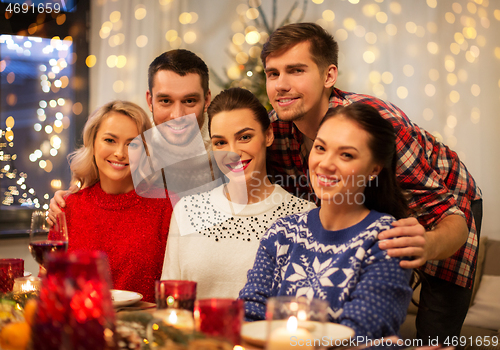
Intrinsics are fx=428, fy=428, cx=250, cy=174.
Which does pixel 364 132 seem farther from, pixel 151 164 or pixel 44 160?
pixel 44 160

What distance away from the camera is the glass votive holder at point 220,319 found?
25.9 inches

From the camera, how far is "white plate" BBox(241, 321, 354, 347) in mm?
663

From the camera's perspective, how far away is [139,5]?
3.85 metres

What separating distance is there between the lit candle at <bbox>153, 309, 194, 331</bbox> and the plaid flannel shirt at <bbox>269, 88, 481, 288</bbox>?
1118 millimetres

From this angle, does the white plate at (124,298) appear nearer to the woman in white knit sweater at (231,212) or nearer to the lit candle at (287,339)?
the woman in white knit sweater at (231,212)

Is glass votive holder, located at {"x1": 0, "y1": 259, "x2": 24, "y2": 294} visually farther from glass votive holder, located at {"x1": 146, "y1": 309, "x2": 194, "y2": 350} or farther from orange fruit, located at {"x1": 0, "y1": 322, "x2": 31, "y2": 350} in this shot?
glass votive holder, located at {"x1": 146, "y1": 309, "x2": 194, "y2": 350}

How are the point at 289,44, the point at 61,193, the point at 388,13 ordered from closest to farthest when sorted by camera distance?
the point at 289,44 < the point at 61,193 < the point at 388,13

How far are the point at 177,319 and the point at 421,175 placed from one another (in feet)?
4.05

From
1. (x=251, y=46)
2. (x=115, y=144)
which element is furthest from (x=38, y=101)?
(x=115, y=144)

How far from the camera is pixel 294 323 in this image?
66 centimetres

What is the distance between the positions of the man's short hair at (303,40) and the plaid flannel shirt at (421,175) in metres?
0.19

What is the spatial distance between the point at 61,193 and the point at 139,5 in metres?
2.47

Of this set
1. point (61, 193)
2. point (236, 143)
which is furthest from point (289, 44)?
point (61, 193)

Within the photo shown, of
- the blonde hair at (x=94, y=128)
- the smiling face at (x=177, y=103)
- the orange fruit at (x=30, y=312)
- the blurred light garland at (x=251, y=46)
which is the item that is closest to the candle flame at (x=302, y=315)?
the orange fruit at (x=30, y=312)
